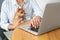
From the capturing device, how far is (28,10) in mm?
1888

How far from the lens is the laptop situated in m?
0.89

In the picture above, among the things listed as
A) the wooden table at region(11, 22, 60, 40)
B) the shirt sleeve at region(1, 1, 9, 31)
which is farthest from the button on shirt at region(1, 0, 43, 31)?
the wooden table at region(11, 22, 60, 40)

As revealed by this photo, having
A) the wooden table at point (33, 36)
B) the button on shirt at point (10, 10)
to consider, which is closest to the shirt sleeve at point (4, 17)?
the button on shirt at point (10, 10)

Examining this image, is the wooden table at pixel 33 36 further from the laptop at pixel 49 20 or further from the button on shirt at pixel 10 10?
the button on shirt at pixel 10 10

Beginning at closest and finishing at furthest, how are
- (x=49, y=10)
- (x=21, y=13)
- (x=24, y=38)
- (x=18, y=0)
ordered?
(x=49, y=10) < (x=24, y=38) < (x=21, y=13) < (x=18, y=0)

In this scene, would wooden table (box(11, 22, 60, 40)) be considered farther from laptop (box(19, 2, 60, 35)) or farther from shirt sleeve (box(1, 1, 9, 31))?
shirt sleeve (box(1, 1, 9, 31))

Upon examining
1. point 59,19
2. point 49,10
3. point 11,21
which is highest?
point 49,10

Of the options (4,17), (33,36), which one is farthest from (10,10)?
(33,36)

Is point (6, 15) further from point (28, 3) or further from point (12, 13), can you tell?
point (28, 3)

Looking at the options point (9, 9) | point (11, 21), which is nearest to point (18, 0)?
point (9, 9)

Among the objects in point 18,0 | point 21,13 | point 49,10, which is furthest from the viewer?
point 18,0

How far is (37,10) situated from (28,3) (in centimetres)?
14

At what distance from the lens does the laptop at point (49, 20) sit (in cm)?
89

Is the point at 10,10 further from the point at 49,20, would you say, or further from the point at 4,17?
the point at 49,20
